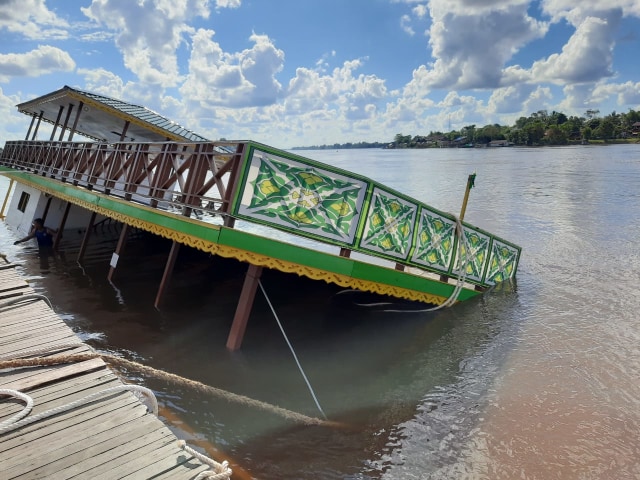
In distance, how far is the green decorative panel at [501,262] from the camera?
976cm

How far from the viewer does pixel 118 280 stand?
1079 cm

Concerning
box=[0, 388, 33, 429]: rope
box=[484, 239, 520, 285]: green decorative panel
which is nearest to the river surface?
box=[484, 239, 520, 285]: green decorative panel

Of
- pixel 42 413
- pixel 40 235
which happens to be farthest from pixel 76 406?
pixel 40 235

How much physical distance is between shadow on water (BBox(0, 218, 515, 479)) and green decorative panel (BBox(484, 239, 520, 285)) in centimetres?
42

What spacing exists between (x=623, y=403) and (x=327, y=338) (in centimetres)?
419

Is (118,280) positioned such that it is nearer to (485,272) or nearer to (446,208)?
(485,272)

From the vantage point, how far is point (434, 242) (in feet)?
24.7

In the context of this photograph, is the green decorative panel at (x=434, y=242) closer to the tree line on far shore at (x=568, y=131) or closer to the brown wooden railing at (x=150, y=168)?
the brown wooden railing at (x=150, y=168)

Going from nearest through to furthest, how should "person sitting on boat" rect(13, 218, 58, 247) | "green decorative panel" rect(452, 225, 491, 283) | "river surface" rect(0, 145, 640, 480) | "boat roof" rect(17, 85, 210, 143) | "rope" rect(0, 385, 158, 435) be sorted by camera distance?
1. "rope" rect(0, 385, 158, 435)
2. "river surface" rect(0, 145, 640, 480)
3. "green decorative panel" rect(452, 225, 491, 283)
4. "boat roof" rect(17, 85, 210, 143)
5. "person sitting on boat" rect(13, 218, 58, 247)

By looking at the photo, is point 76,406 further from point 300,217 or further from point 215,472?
point 300,217

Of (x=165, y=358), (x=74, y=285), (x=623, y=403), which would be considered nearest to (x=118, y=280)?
(x=74, y=285)

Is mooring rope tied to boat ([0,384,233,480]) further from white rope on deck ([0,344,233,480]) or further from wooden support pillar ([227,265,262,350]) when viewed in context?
wooden support pillar ([227,265,262,350])

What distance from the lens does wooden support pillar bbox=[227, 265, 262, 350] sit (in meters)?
5.90

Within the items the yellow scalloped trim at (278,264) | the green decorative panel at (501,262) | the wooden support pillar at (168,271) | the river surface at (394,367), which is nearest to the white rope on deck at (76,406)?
the river surface at (394,367)
